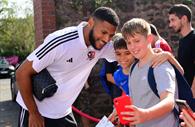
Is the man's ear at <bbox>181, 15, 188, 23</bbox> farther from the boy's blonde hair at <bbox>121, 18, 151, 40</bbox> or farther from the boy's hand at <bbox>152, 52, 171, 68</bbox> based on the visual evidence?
the boy's blonde hair at <bbox>121, 18, 151, 40</bbox>

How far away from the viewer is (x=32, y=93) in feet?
12.4

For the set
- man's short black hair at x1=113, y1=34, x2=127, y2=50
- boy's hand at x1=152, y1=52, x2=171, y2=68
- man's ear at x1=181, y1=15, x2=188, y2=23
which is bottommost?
man's short black hair at x1=113, y1=34, x2=127, y2=50

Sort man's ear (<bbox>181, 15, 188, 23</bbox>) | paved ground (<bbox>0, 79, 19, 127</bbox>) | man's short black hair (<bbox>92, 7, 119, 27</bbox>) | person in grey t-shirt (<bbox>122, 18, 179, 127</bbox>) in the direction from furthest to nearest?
paved ground (<bbox>0, 79, 19, 127</bbox>) → man's ear (<bbox>181, 15, 188, 23</bbox>) → man's short black hair (<bbox>92, 7, 119, 27</bbox>) → person in grey t-shirt (<bbox>122, 18, 179, 127</bbox>)

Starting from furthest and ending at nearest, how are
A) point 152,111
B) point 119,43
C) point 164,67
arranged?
1. point 119,43
2. point 164,67
3. point 152,111

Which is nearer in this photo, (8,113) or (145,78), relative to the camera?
(145,78)

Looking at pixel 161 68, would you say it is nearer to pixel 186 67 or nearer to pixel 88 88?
pixel 186 67

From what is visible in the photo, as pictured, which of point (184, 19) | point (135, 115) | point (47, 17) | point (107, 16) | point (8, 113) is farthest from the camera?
point (8, 113)

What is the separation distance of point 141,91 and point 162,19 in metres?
5.79

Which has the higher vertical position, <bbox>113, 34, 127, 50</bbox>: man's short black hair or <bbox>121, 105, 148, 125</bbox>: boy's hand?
<bbox>113, 34, 127, 50</bbox>: man's short black hair

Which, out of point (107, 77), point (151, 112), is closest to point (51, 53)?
point (151, 112)

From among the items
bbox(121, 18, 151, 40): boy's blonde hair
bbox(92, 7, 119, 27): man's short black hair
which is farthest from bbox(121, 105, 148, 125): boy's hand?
bbox(92, 7, 119, 27): man's short black hair

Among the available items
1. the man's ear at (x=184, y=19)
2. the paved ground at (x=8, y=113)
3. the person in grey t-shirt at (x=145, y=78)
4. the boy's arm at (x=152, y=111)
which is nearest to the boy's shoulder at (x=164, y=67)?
the person in grey t-shirt at (x=145, y=78)

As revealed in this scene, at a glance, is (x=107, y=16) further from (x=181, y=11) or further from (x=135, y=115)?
(x=181, y=11)

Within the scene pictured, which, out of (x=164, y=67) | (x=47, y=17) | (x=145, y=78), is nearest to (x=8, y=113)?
(x=47, y=17)
